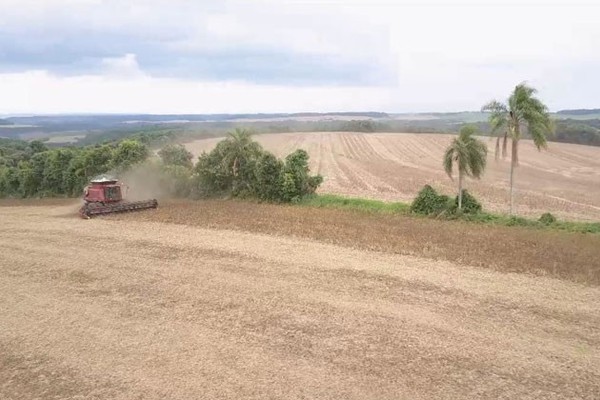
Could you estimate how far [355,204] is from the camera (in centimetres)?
3603

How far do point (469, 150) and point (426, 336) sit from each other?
56.1 feet

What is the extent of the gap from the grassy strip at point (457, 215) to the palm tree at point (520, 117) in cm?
397

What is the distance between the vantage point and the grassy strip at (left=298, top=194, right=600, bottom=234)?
28.0 m

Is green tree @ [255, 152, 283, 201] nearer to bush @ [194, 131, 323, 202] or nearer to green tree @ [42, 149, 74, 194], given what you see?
bush @ [194, 131, 323, 202]

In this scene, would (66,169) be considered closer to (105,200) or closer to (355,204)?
(105,200)

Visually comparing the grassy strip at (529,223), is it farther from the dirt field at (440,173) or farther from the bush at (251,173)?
the bush at (251,173)

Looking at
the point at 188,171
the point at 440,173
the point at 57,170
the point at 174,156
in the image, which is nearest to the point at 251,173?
the point at 188,171

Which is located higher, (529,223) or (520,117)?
(520,117)

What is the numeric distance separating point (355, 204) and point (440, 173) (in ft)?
68.7

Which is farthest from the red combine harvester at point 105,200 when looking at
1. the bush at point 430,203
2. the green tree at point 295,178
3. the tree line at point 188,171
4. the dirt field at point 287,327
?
the bush at point 430,203

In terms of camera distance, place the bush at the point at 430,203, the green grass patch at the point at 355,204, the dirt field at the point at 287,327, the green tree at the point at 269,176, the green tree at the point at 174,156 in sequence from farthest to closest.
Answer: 1. the green tree at the point at 174,156
2. the green tree at the point at 269,176
3. the green grass patch at the point at 355,204
4. the bush at the point at 430,203
5. the dirt field at the point at 287,327

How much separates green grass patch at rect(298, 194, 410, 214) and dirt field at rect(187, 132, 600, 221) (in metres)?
5.00

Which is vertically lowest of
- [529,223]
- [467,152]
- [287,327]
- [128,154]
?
[287,327]

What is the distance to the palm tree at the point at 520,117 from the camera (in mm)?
27750
